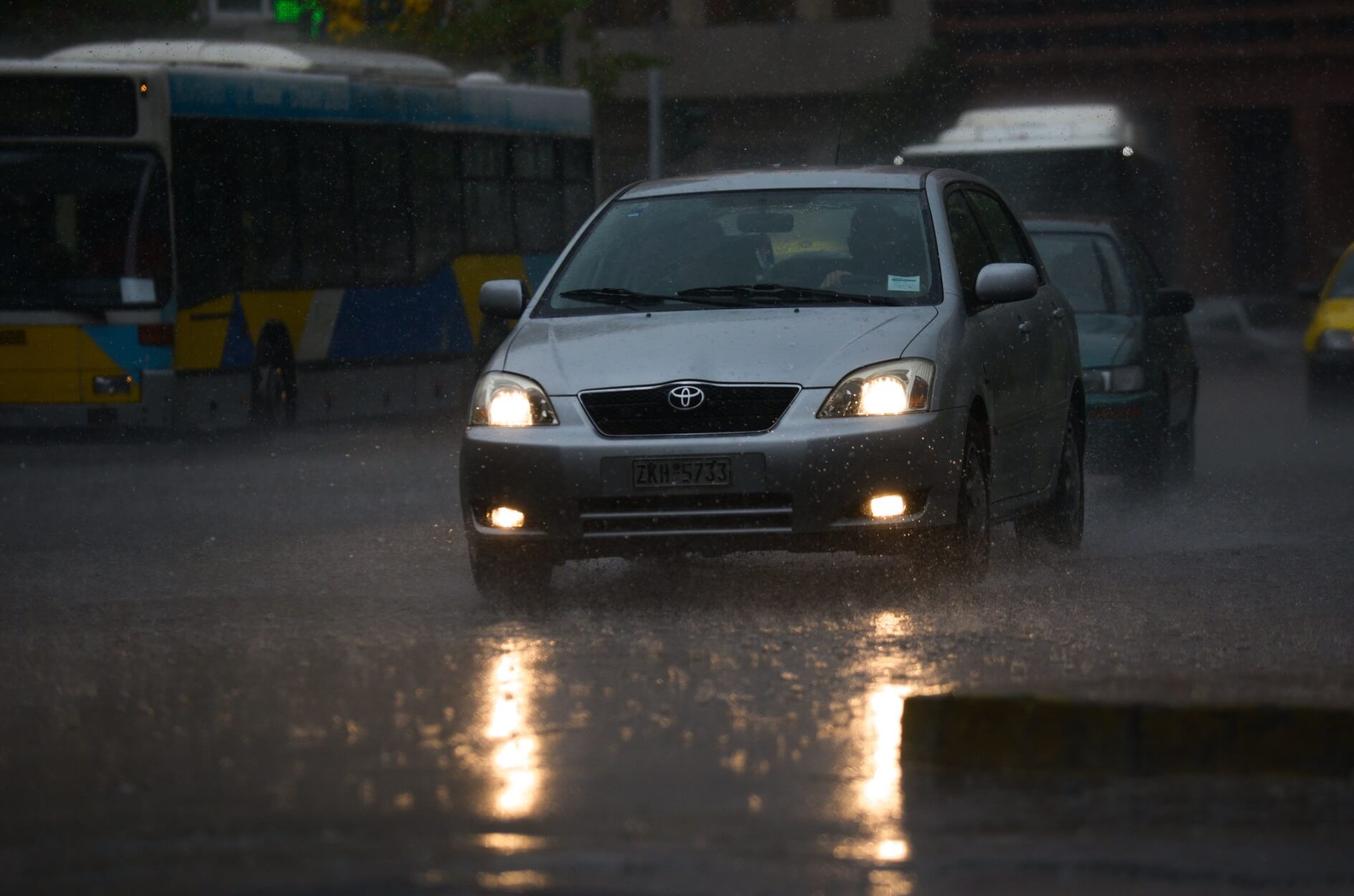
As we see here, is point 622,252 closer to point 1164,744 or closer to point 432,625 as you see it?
point 432,625

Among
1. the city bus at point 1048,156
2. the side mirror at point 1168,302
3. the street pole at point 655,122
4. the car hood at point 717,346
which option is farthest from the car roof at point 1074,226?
the street pole at point 655,122

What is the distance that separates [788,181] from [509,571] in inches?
85.9

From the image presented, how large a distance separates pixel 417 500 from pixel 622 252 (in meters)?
4.38

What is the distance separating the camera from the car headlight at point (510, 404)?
9.64 m

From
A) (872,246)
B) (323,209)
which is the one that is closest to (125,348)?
(323,209)

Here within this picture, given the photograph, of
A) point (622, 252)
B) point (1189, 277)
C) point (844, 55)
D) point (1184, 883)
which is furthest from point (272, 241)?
point (1189, 277)

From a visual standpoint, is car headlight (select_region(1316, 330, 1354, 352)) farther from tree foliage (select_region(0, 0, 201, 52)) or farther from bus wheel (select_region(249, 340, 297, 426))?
tree foliage (select_region(0, 0, 201, 52))

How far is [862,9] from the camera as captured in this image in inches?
2306

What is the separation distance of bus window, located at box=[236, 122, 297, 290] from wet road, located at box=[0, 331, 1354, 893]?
294 inches

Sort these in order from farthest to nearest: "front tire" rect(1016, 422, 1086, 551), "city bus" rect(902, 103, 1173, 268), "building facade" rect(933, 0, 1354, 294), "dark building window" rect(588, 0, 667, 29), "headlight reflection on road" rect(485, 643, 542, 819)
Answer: "building facade" rect(933, 0, 1354, 294) → "dark building window" rect(588, 0, 667, 29) → "city bus" rect(902, 103, 1173, 268) → "front tire" rect(1016, 422, 1086, 551) → "headlight reflection on road" rect(485, 643, 542, 819)

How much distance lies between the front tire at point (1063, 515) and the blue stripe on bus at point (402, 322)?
11193mm

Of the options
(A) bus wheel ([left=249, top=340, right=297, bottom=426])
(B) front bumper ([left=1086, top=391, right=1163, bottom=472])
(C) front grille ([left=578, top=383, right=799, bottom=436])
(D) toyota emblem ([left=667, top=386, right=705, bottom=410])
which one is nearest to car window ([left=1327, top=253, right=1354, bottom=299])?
(B) front bumper ([left=1086, top=391, right=1163, bottom=472])

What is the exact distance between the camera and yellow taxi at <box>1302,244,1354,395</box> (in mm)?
20594

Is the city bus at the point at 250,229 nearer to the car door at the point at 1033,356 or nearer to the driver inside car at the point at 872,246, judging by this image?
the car door at the point at 1033,356
